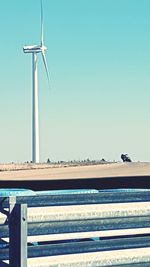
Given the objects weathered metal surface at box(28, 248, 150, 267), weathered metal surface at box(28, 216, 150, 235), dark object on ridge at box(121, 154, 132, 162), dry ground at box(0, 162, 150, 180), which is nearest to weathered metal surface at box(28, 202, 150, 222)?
weathered metal surface at box(28, 216, 150, 235)

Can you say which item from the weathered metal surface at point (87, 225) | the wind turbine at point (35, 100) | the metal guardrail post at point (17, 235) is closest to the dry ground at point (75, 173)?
the wind turbine at point (35, 100)

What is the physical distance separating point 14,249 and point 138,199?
3.32 feet

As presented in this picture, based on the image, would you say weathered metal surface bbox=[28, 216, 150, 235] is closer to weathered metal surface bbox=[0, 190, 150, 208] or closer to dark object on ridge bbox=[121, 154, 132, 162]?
weathered metal surface bbox=[0, 190, 150, 208]

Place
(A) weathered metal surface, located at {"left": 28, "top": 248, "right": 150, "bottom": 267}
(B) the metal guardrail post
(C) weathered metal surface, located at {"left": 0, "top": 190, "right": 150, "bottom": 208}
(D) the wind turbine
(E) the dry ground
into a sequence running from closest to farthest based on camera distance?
(B) the metal guardrail post
(A) weathered metal surface, located at {"left": 28, "top": 248, "right": 150, "bottom": 267}
(C) weathered metal surface, located at {"left": 0, "top": 190, "right": 150, "bottom": 208}
(E) the dry ground
(D) the wind turbine

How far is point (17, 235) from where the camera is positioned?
143 inches

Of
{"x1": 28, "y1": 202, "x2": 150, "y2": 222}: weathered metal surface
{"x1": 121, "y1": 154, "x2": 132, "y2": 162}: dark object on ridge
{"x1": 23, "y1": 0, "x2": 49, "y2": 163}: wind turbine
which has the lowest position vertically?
{"x1": 28, "y1": 202, "x2": 150, "y2": 222}: weathered metal surface

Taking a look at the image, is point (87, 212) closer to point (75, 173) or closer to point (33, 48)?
point (75, 173)

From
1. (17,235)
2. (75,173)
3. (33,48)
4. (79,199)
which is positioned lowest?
(17,235)

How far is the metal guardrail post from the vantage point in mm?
3574

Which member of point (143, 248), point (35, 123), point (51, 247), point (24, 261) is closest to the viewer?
point (24, 261)

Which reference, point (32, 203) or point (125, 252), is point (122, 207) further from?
point (32, 203)

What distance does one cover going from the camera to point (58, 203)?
4008 millimetres

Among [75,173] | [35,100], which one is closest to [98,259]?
[75,173]

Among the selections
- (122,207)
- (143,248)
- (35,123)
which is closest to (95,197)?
(122,207)
